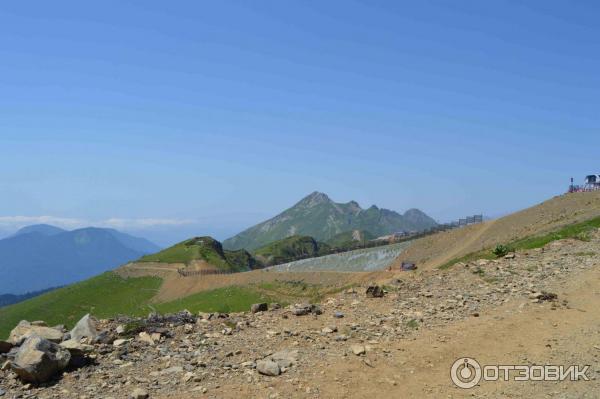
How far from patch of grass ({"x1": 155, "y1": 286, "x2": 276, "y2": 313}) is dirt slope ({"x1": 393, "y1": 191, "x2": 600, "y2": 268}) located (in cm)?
2015

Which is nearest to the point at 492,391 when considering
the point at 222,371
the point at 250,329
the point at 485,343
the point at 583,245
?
the point at 485,343

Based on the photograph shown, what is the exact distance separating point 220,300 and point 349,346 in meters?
56.9

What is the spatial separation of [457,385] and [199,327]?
8681 mm

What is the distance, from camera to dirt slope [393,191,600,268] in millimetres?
48812

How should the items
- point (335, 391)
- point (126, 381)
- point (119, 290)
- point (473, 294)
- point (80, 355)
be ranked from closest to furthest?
point (335, 391)
point (126, 381)
point (80, 355)
point (473, 294)
point (119, 290)

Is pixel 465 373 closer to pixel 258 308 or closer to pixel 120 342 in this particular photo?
pixel 258 308

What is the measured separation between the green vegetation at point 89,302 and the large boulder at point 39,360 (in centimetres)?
6958

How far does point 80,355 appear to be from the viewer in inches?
515

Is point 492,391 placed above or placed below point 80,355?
below

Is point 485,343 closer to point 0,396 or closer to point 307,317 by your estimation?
point 307,317

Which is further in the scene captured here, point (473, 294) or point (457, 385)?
point (473, 294)

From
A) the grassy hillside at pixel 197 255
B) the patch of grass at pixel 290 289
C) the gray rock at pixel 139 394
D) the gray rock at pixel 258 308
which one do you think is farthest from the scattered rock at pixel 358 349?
the grassy hillside at pixel 197 255

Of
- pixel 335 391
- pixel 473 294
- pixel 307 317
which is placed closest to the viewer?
pixel 335 391

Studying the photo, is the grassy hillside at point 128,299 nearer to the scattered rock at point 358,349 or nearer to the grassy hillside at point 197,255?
the grassy hillside at point 197,255
